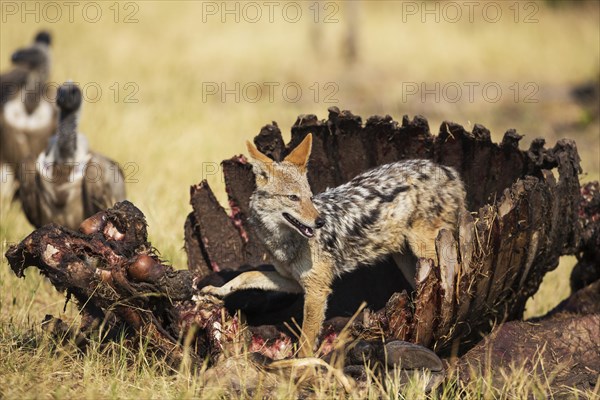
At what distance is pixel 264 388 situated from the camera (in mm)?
4211

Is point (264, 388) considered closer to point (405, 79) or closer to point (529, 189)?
point (529, 189)

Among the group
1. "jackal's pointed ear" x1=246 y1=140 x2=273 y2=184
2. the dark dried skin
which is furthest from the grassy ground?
Result: "jackal's pointed ear" x1=246 y1=140 x2=273 y2=184

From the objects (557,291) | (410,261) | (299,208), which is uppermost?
(299,208)

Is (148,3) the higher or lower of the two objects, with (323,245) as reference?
higher

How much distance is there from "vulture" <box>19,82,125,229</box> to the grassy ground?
0.84 feet

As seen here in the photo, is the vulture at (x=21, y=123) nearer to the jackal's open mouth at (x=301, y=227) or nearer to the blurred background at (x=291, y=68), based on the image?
the blurred background at (x=291, y=68)

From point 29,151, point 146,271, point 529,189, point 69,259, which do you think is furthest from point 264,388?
point 29,151

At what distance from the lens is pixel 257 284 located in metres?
5.36

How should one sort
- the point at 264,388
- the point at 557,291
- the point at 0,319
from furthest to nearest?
the point at 557,291 < the point at 0,319 < the point at 264,388

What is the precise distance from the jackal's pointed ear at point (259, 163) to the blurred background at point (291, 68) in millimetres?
3213

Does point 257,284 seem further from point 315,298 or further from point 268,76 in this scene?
point 268,76

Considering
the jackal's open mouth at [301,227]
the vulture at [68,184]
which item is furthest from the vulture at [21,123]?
the jackal's open mouth at [301,227]

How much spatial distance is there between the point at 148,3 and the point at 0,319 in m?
13.0

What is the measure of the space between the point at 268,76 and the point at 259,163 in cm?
858
